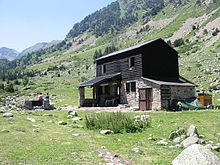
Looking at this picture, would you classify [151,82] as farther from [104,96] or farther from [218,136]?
[218,136]

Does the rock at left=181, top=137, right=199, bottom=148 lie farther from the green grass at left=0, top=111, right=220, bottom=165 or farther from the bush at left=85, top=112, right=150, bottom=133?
the bush at left=85, top=112, right=150, bottom=133

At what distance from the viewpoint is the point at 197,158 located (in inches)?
496

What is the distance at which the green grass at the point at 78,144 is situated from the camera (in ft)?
48.3

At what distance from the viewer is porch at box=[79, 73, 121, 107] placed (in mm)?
48250

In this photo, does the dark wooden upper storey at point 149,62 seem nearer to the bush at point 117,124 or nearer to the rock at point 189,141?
the bush at point 117,124

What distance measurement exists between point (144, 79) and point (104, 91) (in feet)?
39.8

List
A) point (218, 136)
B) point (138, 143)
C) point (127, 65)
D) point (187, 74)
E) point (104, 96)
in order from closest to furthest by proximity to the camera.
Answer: point (138, 143) → point (218, 136) → point (127, 65) → point (104, 96) → point (187, 74)

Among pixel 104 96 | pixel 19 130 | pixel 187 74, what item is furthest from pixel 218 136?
pixel 187 74

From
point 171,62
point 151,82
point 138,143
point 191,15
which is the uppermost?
point 191,15

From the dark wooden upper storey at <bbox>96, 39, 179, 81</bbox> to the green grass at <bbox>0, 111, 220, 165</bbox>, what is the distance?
19.1 m

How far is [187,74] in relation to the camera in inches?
2682

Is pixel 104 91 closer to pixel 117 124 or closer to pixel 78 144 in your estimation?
pixel 117 124

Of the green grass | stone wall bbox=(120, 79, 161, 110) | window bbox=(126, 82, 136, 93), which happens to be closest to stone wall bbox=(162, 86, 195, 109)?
stone wall bbox=(120, 79, 161, 110)

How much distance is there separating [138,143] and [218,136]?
5.01 metres
